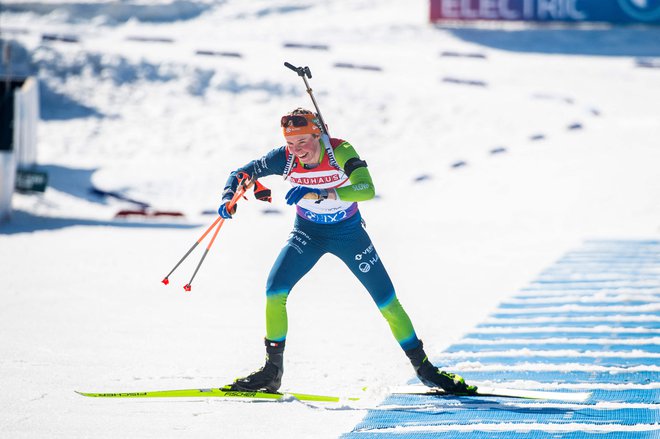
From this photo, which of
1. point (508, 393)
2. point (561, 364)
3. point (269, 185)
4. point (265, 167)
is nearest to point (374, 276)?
point (265, 167)

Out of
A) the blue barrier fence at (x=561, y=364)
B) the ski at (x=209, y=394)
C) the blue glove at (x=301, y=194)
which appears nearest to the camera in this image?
the blue barrier fence at (x=561, y=364)

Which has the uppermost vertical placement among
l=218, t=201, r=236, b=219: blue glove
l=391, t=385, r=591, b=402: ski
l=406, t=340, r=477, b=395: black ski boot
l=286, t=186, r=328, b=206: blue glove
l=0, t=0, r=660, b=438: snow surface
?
l=286, t=186, r=328, b=206: blue glove

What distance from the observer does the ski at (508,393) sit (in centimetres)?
663

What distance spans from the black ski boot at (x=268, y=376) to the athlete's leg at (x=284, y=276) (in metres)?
0.06

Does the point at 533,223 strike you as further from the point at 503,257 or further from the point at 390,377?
the point at 390,377

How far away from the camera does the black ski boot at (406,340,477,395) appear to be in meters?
6.71

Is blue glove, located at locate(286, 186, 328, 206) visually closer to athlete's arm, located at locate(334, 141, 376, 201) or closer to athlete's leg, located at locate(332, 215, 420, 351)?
athlete's arm, located at locate(334, 141, 376, 201)

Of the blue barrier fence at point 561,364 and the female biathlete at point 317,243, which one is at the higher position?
the female biathlete at point 317,243

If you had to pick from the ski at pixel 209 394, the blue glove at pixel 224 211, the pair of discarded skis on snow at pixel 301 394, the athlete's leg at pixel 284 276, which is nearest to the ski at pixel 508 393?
the pair of discarded skis on snow at pixel 301 394

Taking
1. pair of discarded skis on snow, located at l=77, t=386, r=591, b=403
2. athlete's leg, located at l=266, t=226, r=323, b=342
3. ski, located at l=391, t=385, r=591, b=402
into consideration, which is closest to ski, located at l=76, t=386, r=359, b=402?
pair of discarded skis on snow, located at l=77, t=386, r=591, b=403

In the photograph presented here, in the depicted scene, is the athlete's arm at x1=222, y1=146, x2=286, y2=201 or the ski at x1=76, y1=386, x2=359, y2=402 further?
the athlete's arm at x1=222, y1=146, x2=286, y2=201

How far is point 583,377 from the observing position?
729 centimetres

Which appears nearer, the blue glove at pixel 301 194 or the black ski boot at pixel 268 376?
the blue glove at pixel 301 194

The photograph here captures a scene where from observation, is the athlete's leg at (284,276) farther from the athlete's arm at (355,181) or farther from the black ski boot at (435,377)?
the black ski boot at (435,377)
